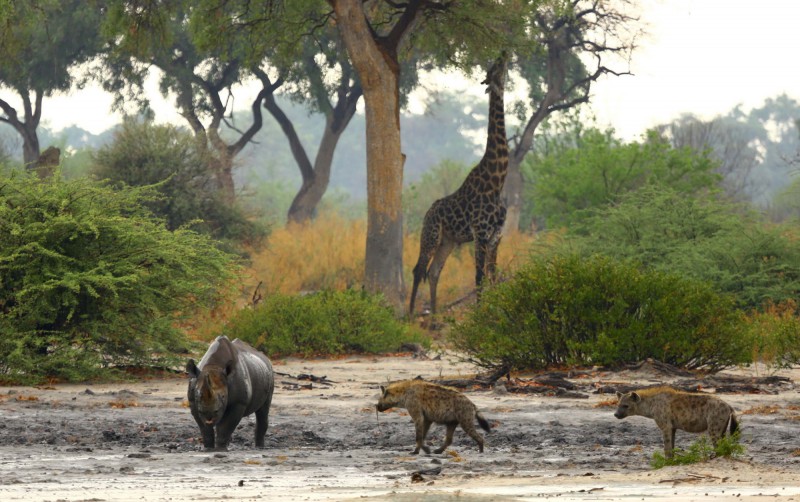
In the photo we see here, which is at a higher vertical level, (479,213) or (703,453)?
(479,213)

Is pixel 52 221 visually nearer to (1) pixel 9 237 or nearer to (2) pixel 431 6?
(1) pixel 9 237

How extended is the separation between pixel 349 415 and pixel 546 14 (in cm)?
2985

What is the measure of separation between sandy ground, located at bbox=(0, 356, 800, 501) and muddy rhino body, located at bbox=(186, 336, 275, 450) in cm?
20

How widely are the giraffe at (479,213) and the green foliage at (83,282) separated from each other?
24.7 feet

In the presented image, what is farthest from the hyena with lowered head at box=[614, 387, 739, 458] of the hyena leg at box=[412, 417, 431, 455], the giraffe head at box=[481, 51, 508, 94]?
the giraffe head at box=[481, 51, 508, 94]

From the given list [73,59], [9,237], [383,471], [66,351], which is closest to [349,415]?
[383,471]

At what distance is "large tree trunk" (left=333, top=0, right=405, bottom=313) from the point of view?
75.5 feet

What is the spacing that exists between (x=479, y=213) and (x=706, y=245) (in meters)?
3.81

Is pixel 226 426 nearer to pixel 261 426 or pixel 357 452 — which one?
pixel 261 426

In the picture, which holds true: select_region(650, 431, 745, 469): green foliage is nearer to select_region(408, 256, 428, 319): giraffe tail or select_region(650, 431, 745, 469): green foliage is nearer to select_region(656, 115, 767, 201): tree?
select_region(408, 256, 428, 319): giraffe tail

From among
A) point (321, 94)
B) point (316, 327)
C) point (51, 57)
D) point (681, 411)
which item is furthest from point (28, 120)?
point (681, 411)

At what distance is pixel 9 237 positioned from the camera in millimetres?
14164

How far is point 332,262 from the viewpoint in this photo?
28516 millimetres

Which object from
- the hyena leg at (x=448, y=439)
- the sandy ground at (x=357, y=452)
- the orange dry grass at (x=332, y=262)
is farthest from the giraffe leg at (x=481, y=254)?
the hyena leg at (x=448, y=439)
